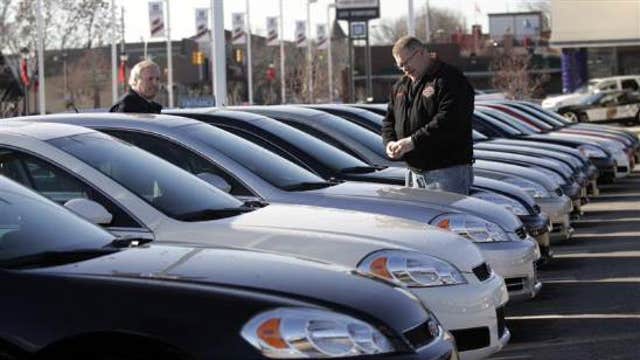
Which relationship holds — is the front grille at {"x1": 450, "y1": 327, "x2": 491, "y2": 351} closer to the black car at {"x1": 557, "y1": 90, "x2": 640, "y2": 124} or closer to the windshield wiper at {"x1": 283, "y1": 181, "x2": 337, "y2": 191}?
the windshield wiper at {"x1": 283, "y1": 181, "x2": 337, "y2": 191}

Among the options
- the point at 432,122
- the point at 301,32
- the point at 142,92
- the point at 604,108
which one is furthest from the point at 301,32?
the point at 432,122

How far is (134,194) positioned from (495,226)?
298 cm

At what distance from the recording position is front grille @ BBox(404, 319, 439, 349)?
4.48 m

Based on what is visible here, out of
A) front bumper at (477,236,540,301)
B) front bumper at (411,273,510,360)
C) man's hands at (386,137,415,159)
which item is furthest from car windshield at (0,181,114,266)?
man's hands at (386,137,415,159)

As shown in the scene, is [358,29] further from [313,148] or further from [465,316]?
[465,316]

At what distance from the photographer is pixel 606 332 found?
25.8 ft

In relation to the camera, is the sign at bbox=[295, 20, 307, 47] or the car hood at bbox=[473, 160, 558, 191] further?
the sign at bbox=[295, 20, 307, 47]

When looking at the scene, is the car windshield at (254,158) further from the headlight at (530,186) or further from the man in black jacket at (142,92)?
the headlight at (530,186)

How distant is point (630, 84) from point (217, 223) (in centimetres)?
4319

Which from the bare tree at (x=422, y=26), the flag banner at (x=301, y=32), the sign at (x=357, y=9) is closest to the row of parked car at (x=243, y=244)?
the sign at (x=357, y=9)

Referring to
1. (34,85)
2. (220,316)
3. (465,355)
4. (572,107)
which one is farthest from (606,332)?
(34,85)

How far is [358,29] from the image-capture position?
38719mm

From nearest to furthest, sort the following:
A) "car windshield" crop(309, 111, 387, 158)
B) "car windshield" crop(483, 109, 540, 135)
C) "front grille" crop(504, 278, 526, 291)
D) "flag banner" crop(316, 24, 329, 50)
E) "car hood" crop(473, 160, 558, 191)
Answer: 1. "front grille" crop(504, 278, 526, 291)
2. "car windshield" crop(309, 111, 387, 158)
3. "car hood" crop(473, 160, 558, 191)
4. "car windshield" crop(483, 109, 540, 135)
5. "flag banner" crop(316, 24, 329, 50)

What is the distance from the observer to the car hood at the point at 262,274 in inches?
171
